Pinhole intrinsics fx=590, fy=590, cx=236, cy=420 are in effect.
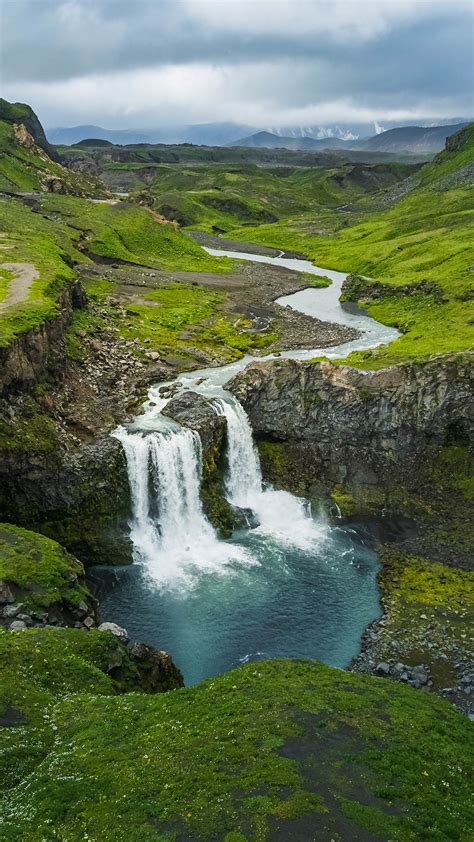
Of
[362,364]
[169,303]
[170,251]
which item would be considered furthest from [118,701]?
[170,251]

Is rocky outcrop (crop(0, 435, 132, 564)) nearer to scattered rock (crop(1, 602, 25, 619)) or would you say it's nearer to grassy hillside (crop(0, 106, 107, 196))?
scattered rock (crop(1, 602, 25, 619))

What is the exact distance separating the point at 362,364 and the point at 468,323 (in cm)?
2043

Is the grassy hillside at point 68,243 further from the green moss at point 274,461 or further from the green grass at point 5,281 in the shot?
the green moss at point 274,461

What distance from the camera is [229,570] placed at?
4791cm

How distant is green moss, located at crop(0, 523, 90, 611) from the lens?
34.5 metres

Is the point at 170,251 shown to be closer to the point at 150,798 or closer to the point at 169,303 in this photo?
the point at 169,303

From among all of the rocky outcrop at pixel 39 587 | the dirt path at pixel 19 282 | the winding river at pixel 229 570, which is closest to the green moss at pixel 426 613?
the winding river at pixel 229 570

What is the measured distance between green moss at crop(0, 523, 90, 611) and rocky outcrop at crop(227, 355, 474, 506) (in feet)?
88.8

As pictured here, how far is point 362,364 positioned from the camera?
66.1 meters

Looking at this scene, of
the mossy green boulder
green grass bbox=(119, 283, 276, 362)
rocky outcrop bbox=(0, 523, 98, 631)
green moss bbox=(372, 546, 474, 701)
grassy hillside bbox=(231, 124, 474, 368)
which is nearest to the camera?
rocky outcrop bbox=(0, 523, 98, 631)

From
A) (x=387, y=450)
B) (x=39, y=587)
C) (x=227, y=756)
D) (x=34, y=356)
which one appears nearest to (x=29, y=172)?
(x=34, y=356)

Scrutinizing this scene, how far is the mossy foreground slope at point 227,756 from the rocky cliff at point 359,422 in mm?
29359

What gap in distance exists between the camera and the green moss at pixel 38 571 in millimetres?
34531

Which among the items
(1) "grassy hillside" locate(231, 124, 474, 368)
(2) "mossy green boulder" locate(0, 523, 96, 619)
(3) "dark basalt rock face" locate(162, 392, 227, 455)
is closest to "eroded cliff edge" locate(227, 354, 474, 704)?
(3) "dark basalt rock face" locate(162, 392, 227, 455)
